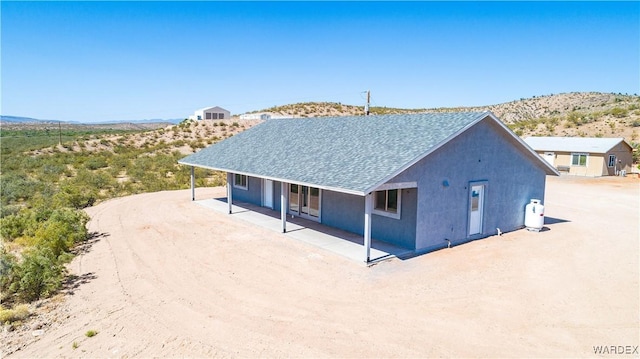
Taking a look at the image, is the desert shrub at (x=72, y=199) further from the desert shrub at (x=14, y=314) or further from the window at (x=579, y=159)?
the window at (x=579, y=159)

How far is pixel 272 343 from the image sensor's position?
7.18 meters

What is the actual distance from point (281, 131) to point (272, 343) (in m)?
14.6

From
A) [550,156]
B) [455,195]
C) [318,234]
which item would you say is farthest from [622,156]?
[318,234]

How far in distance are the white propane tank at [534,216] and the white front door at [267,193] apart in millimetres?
10593

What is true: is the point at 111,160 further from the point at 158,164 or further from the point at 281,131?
the point at 281,131

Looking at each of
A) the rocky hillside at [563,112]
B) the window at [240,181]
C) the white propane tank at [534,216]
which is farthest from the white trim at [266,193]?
the rocky hillside at [563,112]

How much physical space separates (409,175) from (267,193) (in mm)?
8872

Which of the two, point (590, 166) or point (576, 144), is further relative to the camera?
point (576, 144)

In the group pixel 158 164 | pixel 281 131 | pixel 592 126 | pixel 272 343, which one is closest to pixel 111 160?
pixel 158 164

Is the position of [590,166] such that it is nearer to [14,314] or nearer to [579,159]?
[579,159]

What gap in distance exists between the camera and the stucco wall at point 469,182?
1248cm

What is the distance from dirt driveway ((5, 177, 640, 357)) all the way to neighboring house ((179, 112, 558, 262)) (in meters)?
1.05

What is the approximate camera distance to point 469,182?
44.9 feet

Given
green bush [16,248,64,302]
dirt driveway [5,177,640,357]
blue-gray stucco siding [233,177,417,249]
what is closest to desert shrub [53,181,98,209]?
dirt driveway [5,177,640,357]
